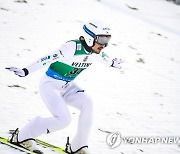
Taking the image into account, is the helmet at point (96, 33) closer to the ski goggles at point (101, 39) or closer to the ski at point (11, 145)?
the ski goggles at point (101, 39)

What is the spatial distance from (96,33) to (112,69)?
16.9 feet

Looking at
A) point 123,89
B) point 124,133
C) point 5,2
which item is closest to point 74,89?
point 124,133

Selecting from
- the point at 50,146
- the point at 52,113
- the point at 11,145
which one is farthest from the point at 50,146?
the point at 52,113

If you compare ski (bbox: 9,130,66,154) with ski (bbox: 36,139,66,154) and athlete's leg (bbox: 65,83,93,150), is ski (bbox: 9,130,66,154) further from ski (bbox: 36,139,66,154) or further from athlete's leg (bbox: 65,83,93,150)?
athlete's leg (bbox: 65,83,93,150)

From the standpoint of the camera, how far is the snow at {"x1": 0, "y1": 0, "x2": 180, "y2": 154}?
6.35 meters

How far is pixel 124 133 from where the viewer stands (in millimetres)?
6480

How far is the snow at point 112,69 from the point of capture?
635 centimetres

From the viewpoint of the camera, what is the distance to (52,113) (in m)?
4.44

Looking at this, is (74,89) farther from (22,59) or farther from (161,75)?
(161,75)

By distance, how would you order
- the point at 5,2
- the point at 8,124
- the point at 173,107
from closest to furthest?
the point at 8,124, the point at 173,107, the point at 5,2

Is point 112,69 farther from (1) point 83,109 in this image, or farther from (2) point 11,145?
(2) point 11,145

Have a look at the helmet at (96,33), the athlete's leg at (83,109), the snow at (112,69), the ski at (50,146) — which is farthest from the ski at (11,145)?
the helmet at (96,33)

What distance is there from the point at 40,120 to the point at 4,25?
6.20 meters

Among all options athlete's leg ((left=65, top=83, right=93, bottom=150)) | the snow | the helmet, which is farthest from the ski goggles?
the snow
